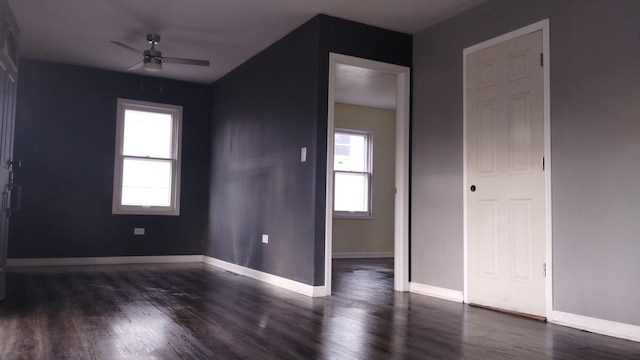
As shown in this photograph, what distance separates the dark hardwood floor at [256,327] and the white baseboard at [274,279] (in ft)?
0.45

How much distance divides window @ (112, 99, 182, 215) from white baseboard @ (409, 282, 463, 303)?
397cm

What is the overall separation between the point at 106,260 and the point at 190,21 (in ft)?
11.8

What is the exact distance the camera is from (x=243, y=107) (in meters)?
6.49

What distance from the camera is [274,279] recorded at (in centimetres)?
534

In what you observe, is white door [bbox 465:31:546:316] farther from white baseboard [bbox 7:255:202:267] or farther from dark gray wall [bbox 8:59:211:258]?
white baseboard [bbox 7:255:202:267]

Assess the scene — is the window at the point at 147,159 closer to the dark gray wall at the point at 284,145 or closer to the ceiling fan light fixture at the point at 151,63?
the dark gray wall at the point at 284,145

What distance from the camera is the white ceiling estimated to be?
15.0 ft

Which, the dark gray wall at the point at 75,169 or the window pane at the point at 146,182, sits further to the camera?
the window pane at the point at 146,182

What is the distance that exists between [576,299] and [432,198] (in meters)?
1.63

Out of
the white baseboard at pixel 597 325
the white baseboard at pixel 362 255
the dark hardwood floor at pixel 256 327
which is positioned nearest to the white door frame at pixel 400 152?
the dark hardwood floor at pixel 256 327

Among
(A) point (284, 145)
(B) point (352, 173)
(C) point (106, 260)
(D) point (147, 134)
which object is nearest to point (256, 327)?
(A) point (284, 145)

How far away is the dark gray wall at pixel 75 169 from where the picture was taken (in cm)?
655

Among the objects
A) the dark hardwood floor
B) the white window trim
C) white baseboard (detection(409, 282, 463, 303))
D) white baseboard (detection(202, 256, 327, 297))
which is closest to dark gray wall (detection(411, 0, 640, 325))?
the dark hardwood floor

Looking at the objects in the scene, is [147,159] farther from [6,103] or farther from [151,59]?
[6,103]
